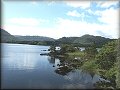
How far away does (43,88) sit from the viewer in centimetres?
3281

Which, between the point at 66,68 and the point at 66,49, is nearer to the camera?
the point at 66,68

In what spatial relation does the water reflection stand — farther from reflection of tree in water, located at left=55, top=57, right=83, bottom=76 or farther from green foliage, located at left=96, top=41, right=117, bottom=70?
green foliage, located at left=96, top=41, right=117, bottom=70

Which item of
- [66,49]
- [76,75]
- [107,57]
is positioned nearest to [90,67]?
[76,75]

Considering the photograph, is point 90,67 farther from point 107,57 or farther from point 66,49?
point 66,49

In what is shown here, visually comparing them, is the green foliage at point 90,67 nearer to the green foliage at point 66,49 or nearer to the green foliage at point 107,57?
the green foliage at point 107,57

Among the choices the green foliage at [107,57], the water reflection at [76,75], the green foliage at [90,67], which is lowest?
the water reflection at [76,75]

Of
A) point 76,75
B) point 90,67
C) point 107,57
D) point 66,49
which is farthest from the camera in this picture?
point 66,49

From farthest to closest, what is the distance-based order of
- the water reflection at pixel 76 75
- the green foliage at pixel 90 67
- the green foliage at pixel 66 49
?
1. the green foliage at pixel 66 49
2. the green foliage at pixel 90 67
3. the water reflection at pixel 76 75

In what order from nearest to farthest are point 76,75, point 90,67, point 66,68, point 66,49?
point 76,75 < point 90,67 < point 66,68 < point 66,49

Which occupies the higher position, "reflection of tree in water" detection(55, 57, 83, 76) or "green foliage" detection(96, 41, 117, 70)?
"green foliage" detection(96, 41, 117, 70)

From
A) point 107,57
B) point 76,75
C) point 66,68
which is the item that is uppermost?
point 107,57

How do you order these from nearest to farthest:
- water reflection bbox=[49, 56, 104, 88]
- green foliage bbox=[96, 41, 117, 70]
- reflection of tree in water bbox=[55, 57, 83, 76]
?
water reflection bbox=[49, 56, 104, 88], green foliage bbox=[96, 41, 117, 70], reflection of tree in water bbox=[55, 57, 83, 76]

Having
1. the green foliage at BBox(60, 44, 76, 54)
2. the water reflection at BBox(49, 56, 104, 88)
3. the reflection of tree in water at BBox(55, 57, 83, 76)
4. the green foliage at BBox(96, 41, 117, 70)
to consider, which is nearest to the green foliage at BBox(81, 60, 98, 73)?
the water reflection at BBox(49, 56, 104, 88)

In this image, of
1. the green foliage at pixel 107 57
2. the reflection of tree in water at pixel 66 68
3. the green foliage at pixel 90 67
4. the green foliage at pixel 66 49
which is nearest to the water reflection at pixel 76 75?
the reflection of tree in water at pixel 66 68
